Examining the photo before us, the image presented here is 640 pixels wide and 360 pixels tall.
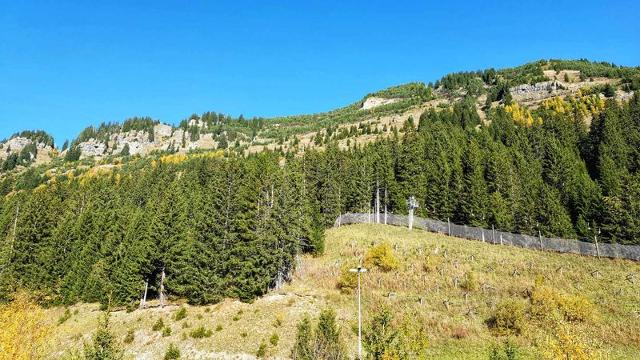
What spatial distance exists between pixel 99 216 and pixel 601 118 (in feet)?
336

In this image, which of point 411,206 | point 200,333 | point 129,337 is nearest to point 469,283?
point 200,333

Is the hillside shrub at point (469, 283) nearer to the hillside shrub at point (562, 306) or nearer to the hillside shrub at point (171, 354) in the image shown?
the hillside shrub at point (562, 306)

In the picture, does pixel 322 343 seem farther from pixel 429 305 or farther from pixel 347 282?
pixel 347 282

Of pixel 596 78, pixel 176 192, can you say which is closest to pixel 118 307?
pixel 176 192

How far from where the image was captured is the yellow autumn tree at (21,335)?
1902 cm

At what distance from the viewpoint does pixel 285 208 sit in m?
52.1

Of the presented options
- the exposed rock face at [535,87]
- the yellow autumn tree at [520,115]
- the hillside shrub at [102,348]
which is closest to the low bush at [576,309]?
the hillside shrub at [102,348]

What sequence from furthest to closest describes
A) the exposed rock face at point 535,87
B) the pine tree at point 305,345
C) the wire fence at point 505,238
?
the exposed rock face at point 535,87
the wire fence at point 505,238
the pine tree at point 305,345

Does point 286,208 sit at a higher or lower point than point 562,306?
higher

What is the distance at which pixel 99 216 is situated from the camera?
72.9m

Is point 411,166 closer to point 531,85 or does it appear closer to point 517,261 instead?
point 517,261

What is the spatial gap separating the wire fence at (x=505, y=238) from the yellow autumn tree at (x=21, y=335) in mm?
51575

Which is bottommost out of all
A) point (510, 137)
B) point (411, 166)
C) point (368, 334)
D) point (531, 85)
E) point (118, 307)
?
point (118, 307)

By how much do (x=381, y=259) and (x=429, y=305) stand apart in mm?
9065
